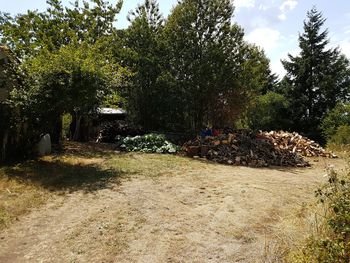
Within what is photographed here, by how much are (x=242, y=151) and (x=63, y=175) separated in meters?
7.35

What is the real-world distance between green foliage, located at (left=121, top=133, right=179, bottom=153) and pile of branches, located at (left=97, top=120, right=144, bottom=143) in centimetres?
315

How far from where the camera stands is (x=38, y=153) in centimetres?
1128

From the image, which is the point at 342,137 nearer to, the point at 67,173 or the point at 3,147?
the point at 67,173

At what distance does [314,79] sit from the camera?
27594mm

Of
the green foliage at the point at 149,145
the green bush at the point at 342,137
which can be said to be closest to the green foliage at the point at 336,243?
the green foliage at the point at 149,145

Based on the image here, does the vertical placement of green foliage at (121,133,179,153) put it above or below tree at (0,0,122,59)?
below

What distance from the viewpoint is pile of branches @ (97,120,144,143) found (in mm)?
18297

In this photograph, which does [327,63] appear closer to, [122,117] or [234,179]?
[122,117]

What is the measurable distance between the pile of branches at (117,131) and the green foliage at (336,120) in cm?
1265

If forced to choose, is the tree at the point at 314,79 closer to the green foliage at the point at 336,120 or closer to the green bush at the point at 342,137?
the green foliage at the point at 336,120

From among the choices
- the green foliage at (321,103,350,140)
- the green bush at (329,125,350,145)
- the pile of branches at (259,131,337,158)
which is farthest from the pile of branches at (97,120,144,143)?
the green foliage at (321,103,350,140)

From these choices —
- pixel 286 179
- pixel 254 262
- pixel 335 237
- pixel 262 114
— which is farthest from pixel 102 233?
pixel 262 114

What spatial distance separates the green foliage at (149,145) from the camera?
46.0ft

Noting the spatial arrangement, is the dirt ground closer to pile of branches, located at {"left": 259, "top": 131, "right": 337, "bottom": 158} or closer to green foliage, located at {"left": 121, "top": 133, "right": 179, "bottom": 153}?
green foliage, located at {"left": 121, "top": 133, "right": 179, "bottom": 153}
